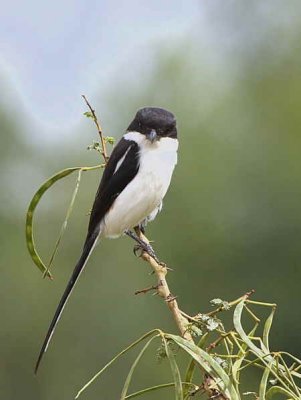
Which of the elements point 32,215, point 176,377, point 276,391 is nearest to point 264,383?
point 276,391

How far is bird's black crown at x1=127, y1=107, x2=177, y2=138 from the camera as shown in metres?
3.54

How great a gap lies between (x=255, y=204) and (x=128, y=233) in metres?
18.2

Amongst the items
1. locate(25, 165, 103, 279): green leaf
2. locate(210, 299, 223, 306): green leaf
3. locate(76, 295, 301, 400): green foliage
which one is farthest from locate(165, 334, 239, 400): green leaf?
locate(25, 165, 103, 279): green leaf

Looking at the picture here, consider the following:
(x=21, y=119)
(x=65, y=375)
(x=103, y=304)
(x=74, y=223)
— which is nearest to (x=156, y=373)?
(x=65, y=375)

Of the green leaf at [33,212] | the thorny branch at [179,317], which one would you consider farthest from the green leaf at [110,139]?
the green leaf at [33,212]

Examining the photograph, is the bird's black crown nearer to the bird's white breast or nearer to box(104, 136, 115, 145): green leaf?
the bird's white breast

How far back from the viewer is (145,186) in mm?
3600

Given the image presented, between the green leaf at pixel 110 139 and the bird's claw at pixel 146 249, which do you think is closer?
the green leaf at pixel 110 139

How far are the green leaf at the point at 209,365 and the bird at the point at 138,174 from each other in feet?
5.18

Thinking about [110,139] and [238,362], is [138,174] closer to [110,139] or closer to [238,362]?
[110,139]

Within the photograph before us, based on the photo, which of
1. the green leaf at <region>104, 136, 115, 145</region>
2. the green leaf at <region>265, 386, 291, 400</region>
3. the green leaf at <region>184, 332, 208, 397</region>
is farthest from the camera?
the green leaf at <region>104, 136, 115, 145</region>

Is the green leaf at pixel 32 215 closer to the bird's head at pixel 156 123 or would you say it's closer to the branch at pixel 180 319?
the branch at pixel 180 319

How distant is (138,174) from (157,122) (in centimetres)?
18

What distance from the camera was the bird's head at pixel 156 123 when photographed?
3.54m
